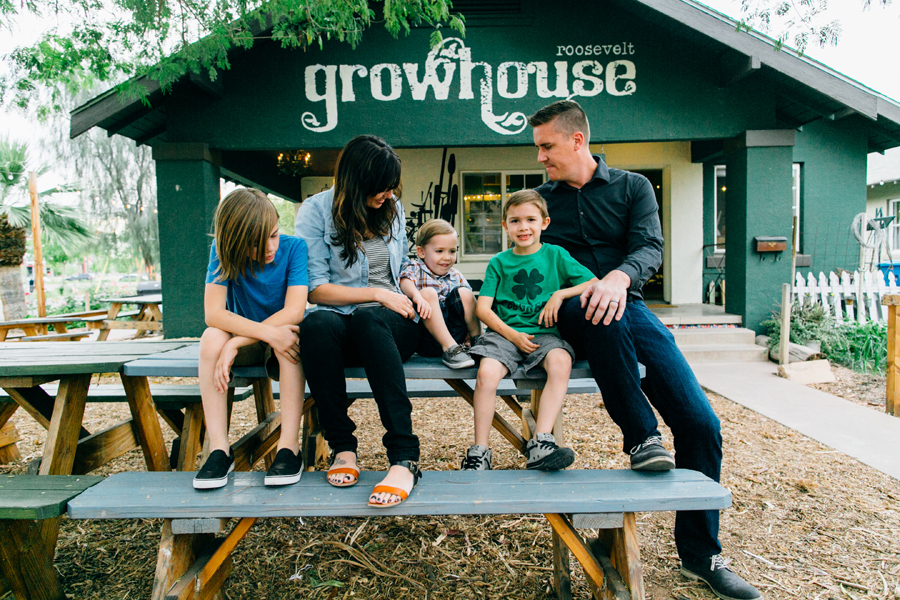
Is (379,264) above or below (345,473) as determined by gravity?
above

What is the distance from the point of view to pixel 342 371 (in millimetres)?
1966

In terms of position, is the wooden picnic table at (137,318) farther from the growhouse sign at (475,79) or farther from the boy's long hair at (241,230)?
the boy's long hair at (241,230)

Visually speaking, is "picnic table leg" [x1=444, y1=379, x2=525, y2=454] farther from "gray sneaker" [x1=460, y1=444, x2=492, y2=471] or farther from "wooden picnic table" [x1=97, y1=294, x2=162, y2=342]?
"wooden picnic table" [x1=97, y1=294, x2=162, y2=342]

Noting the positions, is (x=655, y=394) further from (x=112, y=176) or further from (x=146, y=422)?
(x=112, y=176)

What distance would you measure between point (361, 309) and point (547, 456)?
880 mm

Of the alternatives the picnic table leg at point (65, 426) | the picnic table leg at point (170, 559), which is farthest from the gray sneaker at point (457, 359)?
the picnic table leg at point (65, 426)

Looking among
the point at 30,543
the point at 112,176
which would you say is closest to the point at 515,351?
the point at 30,543

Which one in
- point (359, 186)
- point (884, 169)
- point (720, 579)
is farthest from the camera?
point (884, 169)

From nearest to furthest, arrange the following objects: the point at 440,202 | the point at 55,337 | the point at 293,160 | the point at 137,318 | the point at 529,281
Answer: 1. the point at 529,281
2. the point at 55,337
3. the point at 293,160
4. the point at 137,318
5. the point at 440,202

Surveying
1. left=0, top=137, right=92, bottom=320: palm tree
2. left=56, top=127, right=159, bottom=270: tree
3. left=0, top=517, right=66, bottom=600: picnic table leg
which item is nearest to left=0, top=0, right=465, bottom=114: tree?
left=0, top=517, right=66, bottom=600: picnic table leg

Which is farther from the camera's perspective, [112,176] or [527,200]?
[112,176]

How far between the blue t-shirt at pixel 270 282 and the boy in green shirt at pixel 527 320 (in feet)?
2.67

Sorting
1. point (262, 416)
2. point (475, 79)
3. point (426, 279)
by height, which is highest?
point (475, 79)

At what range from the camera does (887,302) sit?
4.22 meters
